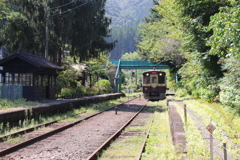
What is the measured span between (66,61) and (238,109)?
25647 mm

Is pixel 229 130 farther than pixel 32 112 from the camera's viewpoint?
No

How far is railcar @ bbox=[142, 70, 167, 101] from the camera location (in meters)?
25.1

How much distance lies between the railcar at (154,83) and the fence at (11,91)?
41.4ft

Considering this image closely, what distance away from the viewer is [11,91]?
53.0 feet

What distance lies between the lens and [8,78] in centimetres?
1775

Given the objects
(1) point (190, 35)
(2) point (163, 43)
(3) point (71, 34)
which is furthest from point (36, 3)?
(2) point (163, 43)

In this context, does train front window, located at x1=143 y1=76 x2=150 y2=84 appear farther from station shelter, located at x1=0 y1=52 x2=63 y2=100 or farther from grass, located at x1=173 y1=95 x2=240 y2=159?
grass, located at x1=173 y1=95 x2=240 y2=159

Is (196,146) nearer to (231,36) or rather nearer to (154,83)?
(231,36)

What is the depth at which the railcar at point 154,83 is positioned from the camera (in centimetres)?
2514

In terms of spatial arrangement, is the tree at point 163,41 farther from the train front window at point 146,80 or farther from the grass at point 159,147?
the grass at point 159,147

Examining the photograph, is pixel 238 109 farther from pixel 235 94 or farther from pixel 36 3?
pixel 36 3

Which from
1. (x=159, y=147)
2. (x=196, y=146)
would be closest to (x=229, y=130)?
(x=196, y=146)

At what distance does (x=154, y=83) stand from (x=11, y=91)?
13.7 meters

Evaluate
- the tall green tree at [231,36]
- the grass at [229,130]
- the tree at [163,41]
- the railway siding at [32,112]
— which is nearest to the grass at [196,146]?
the grass at [229,130]
